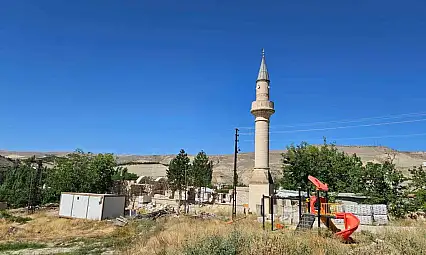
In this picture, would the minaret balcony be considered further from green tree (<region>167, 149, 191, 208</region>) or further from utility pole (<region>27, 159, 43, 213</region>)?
utility pole (<region>27, 159, 43, 213</region>)

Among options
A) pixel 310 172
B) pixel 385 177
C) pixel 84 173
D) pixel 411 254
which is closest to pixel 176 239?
pixel 411 254

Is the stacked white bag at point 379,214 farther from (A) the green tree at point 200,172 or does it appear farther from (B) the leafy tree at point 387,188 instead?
(A) the green tree at point 200,172

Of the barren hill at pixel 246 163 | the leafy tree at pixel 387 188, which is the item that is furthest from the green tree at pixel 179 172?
the barren hill at pixel 246 163

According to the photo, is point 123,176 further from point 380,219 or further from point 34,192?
point 380,219

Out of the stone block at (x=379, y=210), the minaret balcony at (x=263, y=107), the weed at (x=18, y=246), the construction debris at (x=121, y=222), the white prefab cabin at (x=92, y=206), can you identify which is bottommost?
the weed at (x=18, y=246)

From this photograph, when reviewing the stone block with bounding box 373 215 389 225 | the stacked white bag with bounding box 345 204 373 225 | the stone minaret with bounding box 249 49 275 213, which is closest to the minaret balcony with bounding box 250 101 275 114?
the stone minaret with bounding box 249 49 275 213

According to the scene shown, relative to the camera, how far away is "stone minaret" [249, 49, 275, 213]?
2445 cm

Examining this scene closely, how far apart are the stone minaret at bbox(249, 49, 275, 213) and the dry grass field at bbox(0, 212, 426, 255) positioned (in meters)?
6.66

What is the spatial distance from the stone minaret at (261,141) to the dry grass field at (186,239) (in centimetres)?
666

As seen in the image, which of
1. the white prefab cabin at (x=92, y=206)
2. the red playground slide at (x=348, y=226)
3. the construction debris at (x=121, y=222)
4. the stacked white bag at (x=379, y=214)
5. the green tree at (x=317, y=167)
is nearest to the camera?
the red playground slide at (x=348, y=226)

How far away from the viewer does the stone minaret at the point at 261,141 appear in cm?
2445

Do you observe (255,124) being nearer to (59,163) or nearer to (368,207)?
(368,207)

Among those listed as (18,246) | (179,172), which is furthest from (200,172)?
(18,246)

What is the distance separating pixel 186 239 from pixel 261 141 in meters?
16.2
